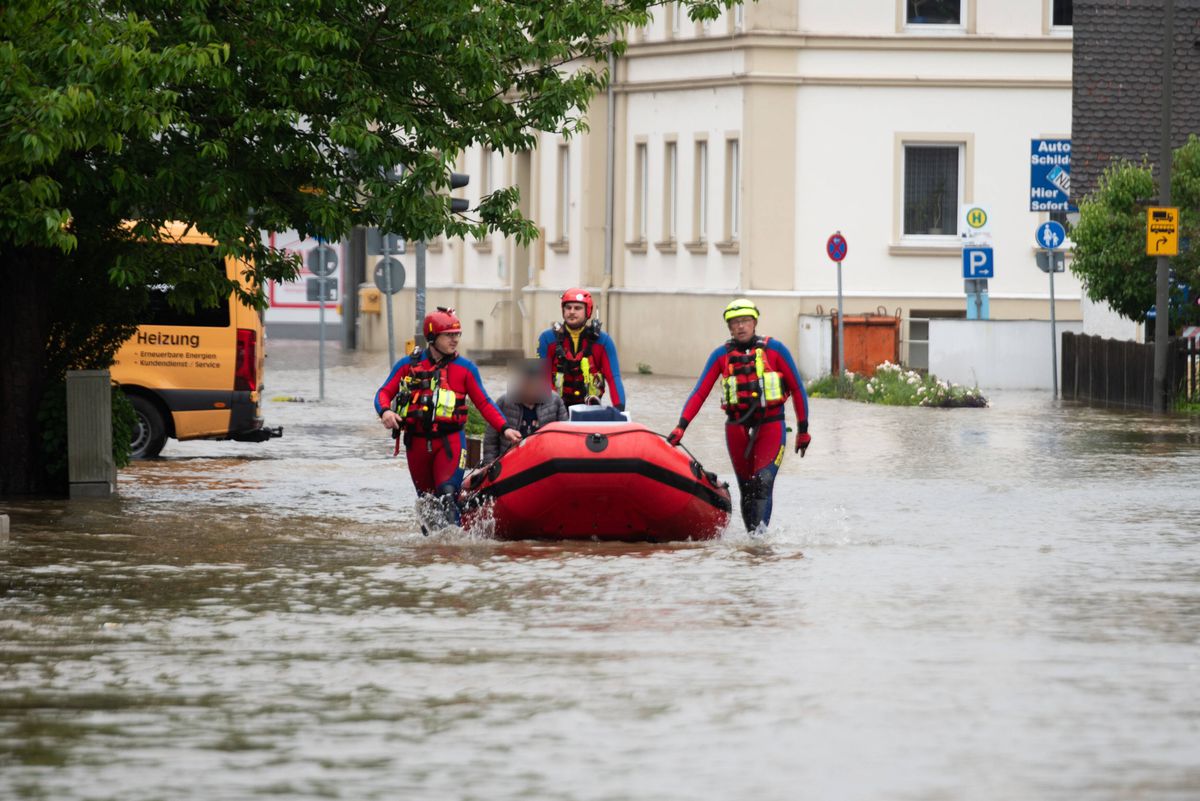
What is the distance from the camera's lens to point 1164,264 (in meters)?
33.2

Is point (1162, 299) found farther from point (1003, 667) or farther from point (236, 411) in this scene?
point (1003, 667)

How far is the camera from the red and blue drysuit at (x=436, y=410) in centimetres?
1673

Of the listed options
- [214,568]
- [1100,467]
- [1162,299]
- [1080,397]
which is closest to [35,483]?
[214,568]

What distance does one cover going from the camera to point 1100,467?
23812mm

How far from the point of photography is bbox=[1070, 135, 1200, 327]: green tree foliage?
114 feet

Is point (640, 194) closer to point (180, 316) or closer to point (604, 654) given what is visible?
point (180, 316)

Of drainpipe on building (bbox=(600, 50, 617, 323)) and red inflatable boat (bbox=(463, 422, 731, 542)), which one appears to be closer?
red inflatable boat (bbox=(463, 422, 731, 542))

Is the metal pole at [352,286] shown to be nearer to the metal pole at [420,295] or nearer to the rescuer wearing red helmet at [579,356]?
the metal pole at [420,295]

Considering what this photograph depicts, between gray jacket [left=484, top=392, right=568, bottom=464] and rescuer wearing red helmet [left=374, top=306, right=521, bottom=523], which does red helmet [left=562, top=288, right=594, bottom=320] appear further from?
rescuer wearing red helmet [left=374, top=306, right=521, bottom=523]

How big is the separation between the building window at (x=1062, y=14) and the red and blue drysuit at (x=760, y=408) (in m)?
28.8

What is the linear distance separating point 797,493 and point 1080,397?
55.8 ft

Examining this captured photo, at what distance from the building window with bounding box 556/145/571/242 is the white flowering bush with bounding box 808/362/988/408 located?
47.2 ft

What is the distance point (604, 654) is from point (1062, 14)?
35.3 metres

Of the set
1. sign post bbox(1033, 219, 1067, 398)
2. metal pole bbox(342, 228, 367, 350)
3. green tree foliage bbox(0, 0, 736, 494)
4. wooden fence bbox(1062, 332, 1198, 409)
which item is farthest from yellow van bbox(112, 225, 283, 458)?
metal pole bbox(342, 228, 367, 350)
